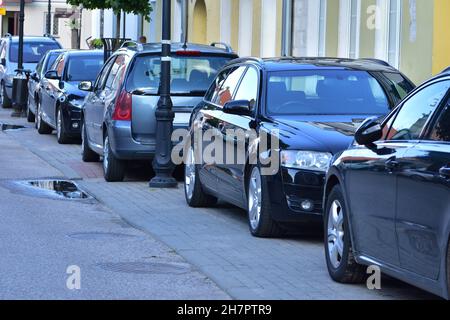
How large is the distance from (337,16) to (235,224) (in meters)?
9.90

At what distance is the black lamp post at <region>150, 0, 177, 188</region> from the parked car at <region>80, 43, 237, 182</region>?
1.40 feet

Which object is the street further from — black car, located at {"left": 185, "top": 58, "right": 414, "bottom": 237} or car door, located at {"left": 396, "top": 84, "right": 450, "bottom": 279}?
car door, located at {"left": 396, "top": 84, "right": 450, "bottom": 279}

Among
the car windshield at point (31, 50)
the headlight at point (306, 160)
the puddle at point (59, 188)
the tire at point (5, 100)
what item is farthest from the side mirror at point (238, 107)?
the car windshield at point (31, 50)

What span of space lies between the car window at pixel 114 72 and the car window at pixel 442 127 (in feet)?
29.5

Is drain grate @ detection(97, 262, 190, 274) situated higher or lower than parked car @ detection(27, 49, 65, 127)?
lower

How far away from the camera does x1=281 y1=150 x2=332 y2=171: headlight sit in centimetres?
1041

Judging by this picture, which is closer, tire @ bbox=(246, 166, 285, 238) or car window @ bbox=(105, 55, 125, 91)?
tire @ bbox=(246, 166, 285, 238)

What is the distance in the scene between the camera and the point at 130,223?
12.1 m

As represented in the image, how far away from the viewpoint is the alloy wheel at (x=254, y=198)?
10883 mm

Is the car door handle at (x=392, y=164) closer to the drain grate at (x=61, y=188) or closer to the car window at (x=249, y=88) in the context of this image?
the car window at (x=249, y=88)

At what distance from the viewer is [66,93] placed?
21969mm

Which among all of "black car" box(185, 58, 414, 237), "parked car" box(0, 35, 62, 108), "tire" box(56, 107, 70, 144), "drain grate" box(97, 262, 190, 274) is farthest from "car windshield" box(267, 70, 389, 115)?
"parked car" box(0, 35, 62, 108)
